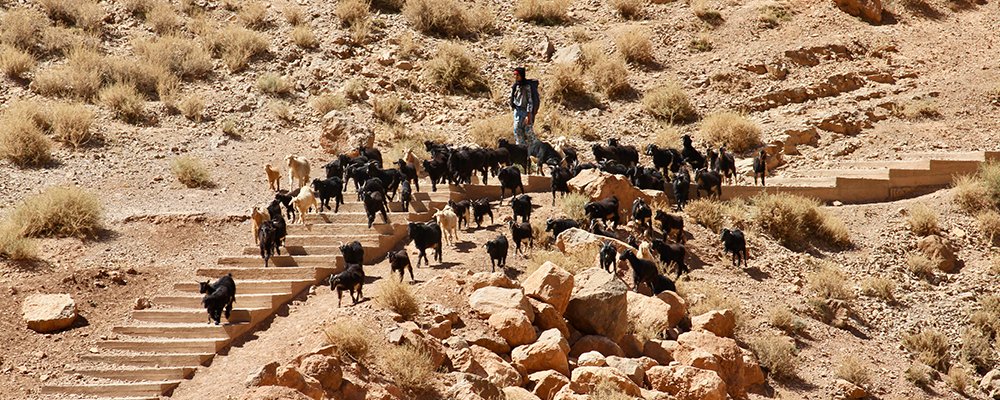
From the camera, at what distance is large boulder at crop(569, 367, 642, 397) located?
13.2 metres

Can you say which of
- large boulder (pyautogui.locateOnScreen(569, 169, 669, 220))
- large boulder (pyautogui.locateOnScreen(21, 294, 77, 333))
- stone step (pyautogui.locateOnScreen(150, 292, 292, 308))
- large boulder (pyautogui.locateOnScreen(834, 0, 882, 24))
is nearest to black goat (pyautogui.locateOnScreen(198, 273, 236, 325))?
stone step (pyautogui.locateOnScreen(150, 292, 292, 308))

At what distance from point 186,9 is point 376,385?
76.3 feet

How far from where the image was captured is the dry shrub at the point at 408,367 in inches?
503

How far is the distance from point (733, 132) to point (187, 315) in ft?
50.5

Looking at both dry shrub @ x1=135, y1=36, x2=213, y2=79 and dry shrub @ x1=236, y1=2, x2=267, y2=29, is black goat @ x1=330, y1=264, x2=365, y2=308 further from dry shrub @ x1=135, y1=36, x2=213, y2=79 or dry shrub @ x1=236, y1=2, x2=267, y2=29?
dry shrub @ x1=236, y1=2, x2=267, y2=29

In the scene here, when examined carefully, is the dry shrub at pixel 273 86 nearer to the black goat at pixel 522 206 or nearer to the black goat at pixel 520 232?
the black goat at pixel 522 206

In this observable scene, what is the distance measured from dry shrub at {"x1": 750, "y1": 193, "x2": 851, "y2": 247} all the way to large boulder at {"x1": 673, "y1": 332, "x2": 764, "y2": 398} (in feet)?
19.6

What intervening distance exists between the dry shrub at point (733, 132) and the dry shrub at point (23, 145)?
50.4 feet

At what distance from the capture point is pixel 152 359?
14.3m

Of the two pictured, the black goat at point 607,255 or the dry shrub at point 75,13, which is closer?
the black goat at point 607,255

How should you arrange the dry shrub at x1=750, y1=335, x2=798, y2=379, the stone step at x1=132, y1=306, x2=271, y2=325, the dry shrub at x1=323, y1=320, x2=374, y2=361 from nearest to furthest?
the dry shrub at x1=323, y1=320, x2=374, y2=361, the stone step at x1=132, y1=306, x2=271, y2=325, the dry shrub at x1=750, y1=335, x2=798, y2=379

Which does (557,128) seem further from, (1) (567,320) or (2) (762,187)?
(1) (567,320)

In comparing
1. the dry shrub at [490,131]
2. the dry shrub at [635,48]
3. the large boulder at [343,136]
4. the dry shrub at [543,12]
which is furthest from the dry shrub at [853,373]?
the dry shrub at [543,12]

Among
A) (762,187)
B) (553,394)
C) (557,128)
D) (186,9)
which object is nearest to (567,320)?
(553,394)
